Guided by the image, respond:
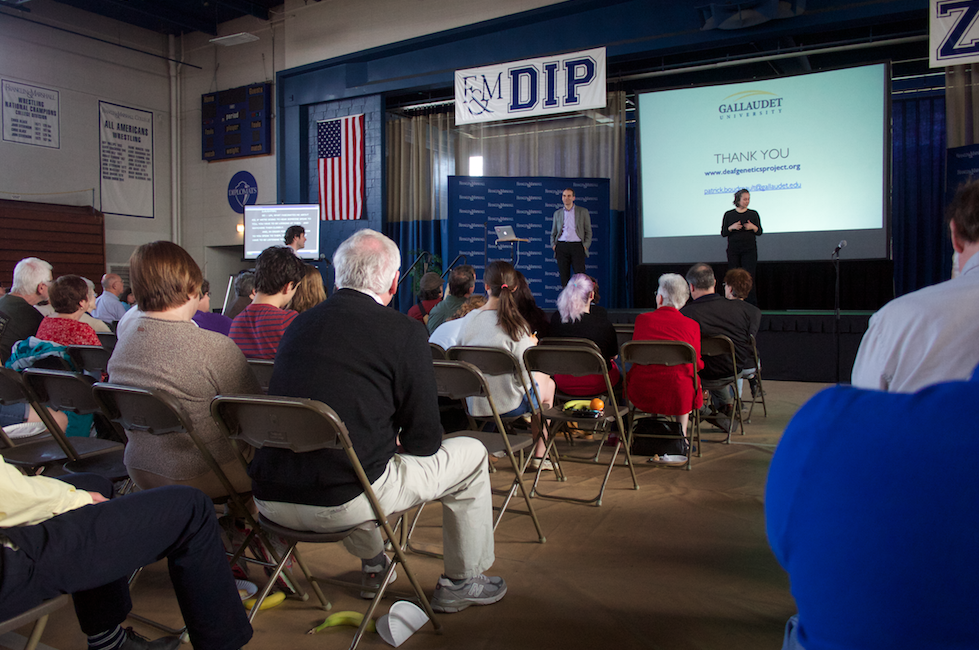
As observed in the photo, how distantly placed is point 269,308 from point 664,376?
2.16 metres

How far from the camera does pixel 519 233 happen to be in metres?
10.6

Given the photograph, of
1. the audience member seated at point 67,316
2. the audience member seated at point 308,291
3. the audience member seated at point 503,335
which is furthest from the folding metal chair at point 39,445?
the audience member seated at point 503,335

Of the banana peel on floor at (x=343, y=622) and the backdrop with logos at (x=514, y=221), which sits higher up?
the backdrop with logos at (x=514, y=221)

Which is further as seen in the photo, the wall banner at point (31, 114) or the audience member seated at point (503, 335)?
the wall banner at point (31, 114)

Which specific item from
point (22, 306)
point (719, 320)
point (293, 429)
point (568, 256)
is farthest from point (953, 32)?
point (22, 306)

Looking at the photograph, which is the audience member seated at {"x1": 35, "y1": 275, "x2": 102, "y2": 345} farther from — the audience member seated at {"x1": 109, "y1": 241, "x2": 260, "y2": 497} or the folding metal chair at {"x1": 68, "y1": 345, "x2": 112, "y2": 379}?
the audience member seated at {"x1": 109, "y1": 241, "x2": 260, "y2": 497}

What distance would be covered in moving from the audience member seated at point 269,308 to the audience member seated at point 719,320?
8.78ft

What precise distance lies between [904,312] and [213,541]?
5.49 ft

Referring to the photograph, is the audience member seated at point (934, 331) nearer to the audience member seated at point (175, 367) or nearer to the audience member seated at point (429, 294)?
the audience member seated at point (175, 367)

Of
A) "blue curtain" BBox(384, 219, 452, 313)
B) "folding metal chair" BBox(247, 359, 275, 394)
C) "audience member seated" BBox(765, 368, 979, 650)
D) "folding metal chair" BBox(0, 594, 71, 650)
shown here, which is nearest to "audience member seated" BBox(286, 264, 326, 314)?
"folding metal chair" BBox(247, 359, 275, 394)

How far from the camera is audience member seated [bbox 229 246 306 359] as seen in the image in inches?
114

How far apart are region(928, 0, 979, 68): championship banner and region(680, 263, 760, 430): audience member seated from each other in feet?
12.2

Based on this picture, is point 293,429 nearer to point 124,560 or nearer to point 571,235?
point 124,560

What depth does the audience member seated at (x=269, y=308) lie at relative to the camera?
2885 millimetres
